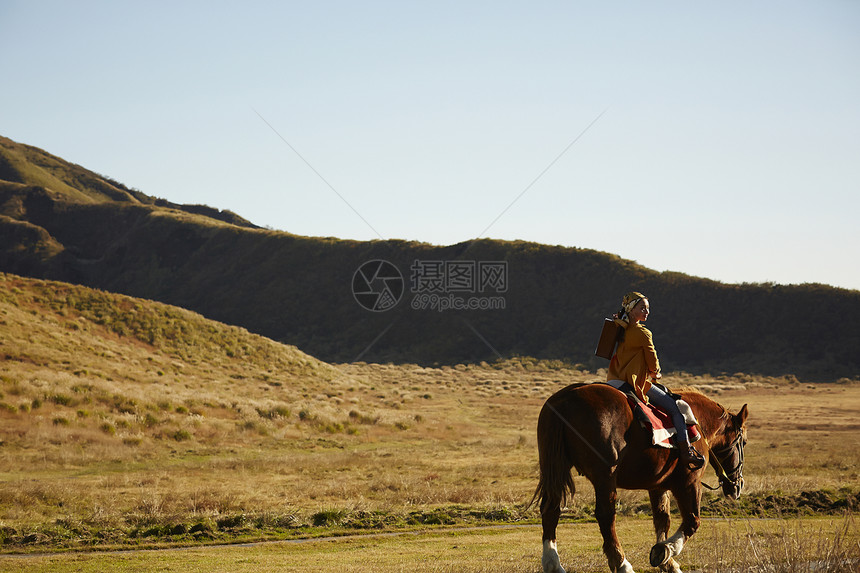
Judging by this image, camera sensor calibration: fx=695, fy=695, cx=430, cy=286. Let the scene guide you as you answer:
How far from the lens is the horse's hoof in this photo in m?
7.83

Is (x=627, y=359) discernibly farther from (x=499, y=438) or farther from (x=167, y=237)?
(x=167, y=237)

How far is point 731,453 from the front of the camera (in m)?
9.57

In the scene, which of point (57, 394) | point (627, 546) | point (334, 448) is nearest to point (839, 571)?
point (627, 546)

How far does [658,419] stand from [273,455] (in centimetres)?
2330

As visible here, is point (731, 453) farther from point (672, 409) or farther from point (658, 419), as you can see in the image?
point (658, 419)

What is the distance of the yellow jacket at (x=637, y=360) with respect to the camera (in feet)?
27.0

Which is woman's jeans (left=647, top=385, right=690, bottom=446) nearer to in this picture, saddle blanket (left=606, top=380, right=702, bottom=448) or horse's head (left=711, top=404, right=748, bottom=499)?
saddle blanket (left=606, top=380, right=702, bottom=448)

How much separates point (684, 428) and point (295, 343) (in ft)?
287

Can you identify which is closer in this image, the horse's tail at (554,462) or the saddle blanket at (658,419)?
the horse's tail at (554,462)

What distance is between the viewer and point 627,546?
1114 centimetres

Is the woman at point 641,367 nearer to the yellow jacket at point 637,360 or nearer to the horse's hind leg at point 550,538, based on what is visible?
the yellow jacket at point 637,360
